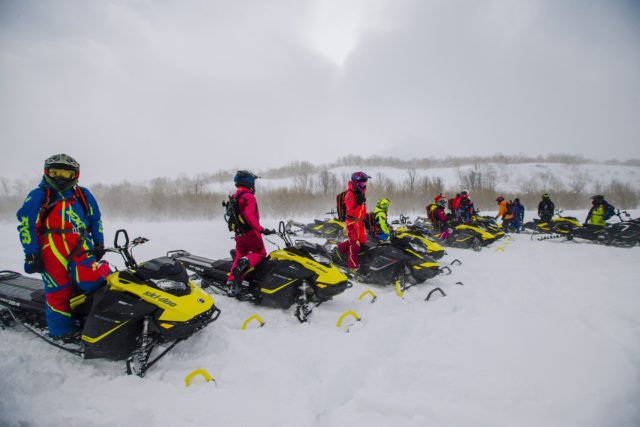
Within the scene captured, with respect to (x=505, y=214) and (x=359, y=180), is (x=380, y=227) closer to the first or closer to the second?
(x=359, y=180)

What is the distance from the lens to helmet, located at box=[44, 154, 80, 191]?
2.66 m

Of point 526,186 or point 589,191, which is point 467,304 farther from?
point 526,186

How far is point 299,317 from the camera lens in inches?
146

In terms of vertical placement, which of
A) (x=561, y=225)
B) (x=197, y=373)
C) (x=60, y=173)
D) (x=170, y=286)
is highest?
(x=60, y=173)

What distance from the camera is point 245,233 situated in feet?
13.9

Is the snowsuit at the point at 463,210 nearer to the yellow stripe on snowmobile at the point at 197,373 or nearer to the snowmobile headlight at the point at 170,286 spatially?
the snowmobile headlight at the point at 170,286

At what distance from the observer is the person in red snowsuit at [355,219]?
220 inches

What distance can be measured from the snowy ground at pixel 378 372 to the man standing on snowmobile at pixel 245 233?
461 millimetres

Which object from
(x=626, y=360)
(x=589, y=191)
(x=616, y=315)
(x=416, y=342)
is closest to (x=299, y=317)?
(x=416, y=342)

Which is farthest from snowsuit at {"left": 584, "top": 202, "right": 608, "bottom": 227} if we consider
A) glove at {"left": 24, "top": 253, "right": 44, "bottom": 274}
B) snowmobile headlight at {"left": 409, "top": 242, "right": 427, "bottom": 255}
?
glove at {"left": 24, "top": 253, "right": 44, "bottom": 274}

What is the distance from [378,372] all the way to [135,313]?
7.48ft

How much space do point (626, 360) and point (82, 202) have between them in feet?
17.4

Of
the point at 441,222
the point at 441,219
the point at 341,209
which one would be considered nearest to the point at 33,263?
the point at 341,209

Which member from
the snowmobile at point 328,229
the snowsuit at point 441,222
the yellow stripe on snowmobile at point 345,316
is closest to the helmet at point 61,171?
the yellow stripe on snowmobile at point 345,316
